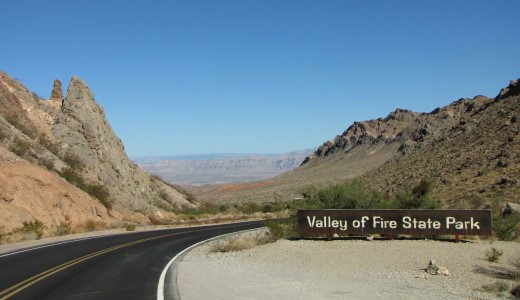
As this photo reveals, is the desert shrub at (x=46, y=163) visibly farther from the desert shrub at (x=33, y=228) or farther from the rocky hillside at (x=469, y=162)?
the rocky hillside at (x=469, y=162)

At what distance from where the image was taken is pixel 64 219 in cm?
3003

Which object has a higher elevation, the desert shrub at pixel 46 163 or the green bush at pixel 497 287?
the desert shrub at pixel 46 163

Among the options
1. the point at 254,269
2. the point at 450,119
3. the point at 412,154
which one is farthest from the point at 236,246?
the point at 450,119

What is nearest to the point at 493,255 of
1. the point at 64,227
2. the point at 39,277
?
the point at 39,277

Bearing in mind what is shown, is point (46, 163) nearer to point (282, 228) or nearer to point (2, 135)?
point (2, 135)

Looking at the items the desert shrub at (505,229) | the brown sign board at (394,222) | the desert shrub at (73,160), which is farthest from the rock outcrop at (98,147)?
the desert shrub at (505,229)

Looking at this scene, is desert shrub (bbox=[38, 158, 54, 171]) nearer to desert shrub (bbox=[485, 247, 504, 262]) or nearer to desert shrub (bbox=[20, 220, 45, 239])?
desert shrub (bbox=[20, 220, 45, 239])

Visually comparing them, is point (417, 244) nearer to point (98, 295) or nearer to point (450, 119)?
point (98, 295)

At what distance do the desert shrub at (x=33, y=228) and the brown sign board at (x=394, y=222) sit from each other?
43.8ft

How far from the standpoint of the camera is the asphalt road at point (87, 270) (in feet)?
35.9

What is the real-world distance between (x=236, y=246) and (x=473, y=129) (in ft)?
141

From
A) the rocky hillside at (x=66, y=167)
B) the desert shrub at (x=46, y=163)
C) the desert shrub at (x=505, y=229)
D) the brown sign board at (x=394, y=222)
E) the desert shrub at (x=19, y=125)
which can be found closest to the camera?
the brown sign board at (x=394, y=222)

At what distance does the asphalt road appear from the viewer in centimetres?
1095

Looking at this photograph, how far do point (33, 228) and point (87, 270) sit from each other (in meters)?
13.1
